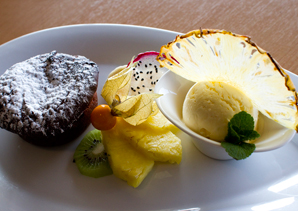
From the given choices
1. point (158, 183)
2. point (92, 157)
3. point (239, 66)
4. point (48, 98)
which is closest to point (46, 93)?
point (48, 98)

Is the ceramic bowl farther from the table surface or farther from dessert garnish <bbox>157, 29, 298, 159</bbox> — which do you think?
the table surface

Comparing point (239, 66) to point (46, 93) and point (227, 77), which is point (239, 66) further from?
point (46, 93)

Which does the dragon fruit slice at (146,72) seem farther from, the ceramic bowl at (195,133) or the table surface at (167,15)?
the table surface at (167,15)

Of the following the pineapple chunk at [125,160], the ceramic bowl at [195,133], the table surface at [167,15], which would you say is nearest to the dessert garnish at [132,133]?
the pineapple chunk at [125,160]

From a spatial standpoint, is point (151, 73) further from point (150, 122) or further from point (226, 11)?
point (226, 11)

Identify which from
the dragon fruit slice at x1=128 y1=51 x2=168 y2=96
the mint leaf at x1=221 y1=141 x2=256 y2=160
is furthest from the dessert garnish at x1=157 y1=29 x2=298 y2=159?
the dragon fruit slice at x1=128 y1=51 x2=168 y2=96

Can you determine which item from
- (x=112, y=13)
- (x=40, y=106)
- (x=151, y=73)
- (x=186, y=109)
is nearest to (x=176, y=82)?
(x=186, y=109)
